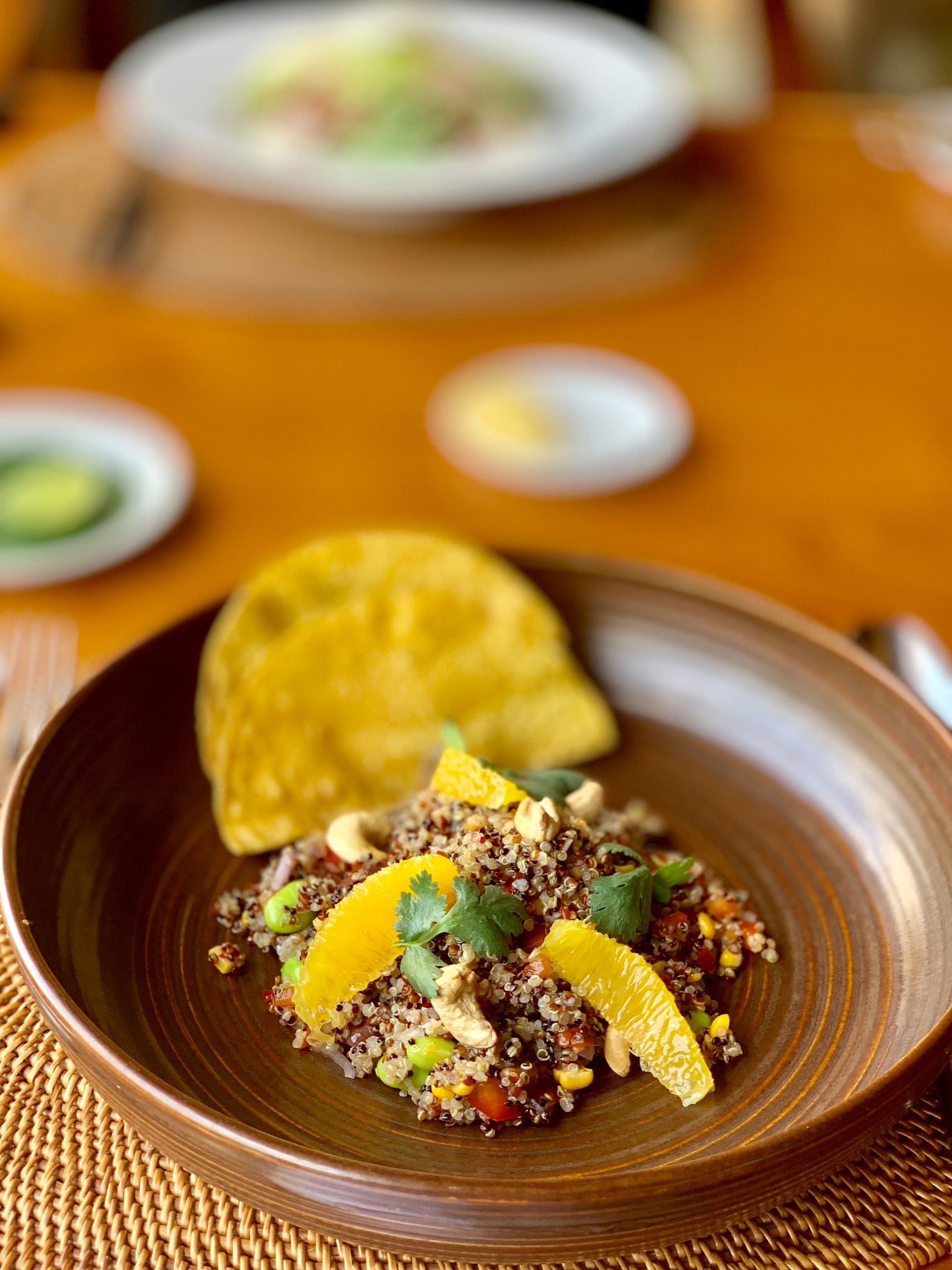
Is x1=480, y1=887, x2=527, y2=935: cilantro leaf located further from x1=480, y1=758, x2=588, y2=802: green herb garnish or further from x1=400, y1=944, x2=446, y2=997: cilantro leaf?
x1=480, y1=758, x2=588, y2=802: green herb garnish

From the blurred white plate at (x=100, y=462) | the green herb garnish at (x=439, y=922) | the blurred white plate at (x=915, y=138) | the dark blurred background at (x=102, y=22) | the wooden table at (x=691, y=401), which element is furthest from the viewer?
the dark blurred background at (x=102, y=22)

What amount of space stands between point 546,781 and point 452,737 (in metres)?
0.16

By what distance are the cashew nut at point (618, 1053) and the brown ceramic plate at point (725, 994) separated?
0.06 ft

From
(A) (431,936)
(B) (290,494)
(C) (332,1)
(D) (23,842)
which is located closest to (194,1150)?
(A) (431,936)

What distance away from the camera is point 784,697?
1735 millimetres

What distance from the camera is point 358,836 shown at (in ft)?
4.85

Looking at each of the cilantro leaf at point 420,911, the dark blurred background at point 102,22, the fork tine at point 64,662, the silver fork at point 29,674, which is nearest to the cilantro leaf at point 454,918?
the cilantro leaf at point 420,911

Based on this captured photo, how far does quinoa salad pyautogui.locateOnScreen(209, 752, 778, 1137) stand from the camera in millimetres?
1235

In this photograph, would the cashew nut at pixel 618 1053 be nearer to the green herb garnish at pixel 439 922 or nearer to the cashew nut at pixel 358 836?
the green herb garnish at pixel 439 922

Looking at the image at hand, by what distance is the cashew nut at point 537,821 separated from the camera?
4.41 feet

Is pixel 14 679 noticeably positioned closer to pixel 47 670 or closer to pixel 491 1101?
pixel 47 670

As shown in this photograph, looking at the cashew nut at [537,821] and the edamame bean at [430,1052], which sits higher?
the cashew nut at [537,821]

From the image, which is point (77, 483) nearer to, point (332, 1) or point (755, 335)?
point (755, 335)

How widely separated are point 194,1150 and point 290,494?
1551 mm
